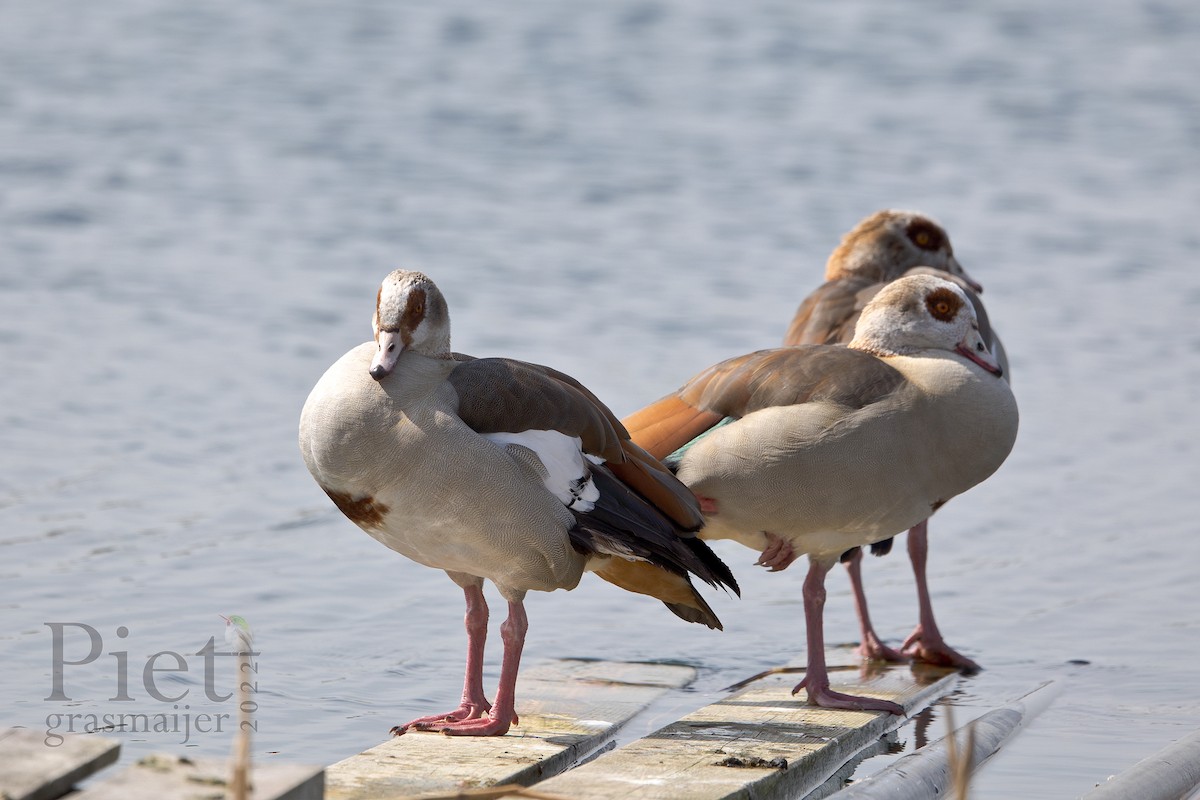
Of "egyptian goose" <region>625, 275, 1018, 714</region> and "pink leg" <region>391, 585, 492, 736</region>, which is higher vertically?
"egyptian goose" <region>625, 275, 1018, 714</region>

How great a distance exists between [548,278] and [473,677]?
311 inches

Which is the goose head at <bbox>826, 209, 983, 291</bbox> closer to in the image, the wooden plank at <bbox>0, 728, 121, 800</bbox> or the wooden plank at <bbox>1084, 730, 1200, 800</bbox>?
the wooden plank at <bbox>1084, 730, 1200, 800</bbox>

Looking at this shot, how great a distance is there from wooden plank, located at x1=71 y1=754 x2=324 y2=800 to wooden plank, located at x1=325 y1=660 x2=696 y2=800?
57 centimetres

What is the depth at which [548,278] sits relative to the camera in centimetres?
1322

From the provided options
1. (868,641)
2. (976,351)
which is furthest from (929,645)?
(976,351)

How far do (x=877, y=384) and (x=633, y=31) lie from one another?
16303 mm

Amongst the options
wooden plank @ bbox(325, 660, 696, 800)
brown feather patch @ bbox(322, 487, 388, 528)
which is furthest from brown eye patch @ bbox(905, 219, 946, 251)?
brown feather patch @ bbox(322, 487, 388, 528)

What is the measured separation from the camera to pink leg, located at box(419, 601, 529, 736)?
5328mm

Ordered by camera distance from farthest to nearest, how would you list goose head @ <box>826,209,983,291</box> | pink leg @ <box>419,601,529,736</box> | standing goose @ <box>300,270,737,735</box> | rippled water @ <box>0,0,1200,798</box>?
goose head @ <box>826,209,983,291</box> < rippled water @ <box>0,0,1200,798</box> < pink leg @ <box>419,601,529,736</box> < standing goose @ <box>300,270,737,735</box>

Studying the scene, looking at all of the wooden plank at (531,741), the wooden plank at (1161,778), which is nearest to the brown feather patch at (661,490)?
→ the wooden plank at (531,741)

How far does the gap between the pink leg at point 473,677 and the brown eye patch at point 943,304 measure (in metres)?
1.85

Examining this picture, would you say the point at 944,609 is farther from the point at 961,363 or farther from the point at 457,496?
the point at 457,496

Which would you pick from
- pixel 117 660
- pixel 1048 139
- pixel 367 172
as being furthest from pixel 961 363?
pixel 1048 139

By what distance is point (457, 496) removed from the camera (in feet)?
16.5
